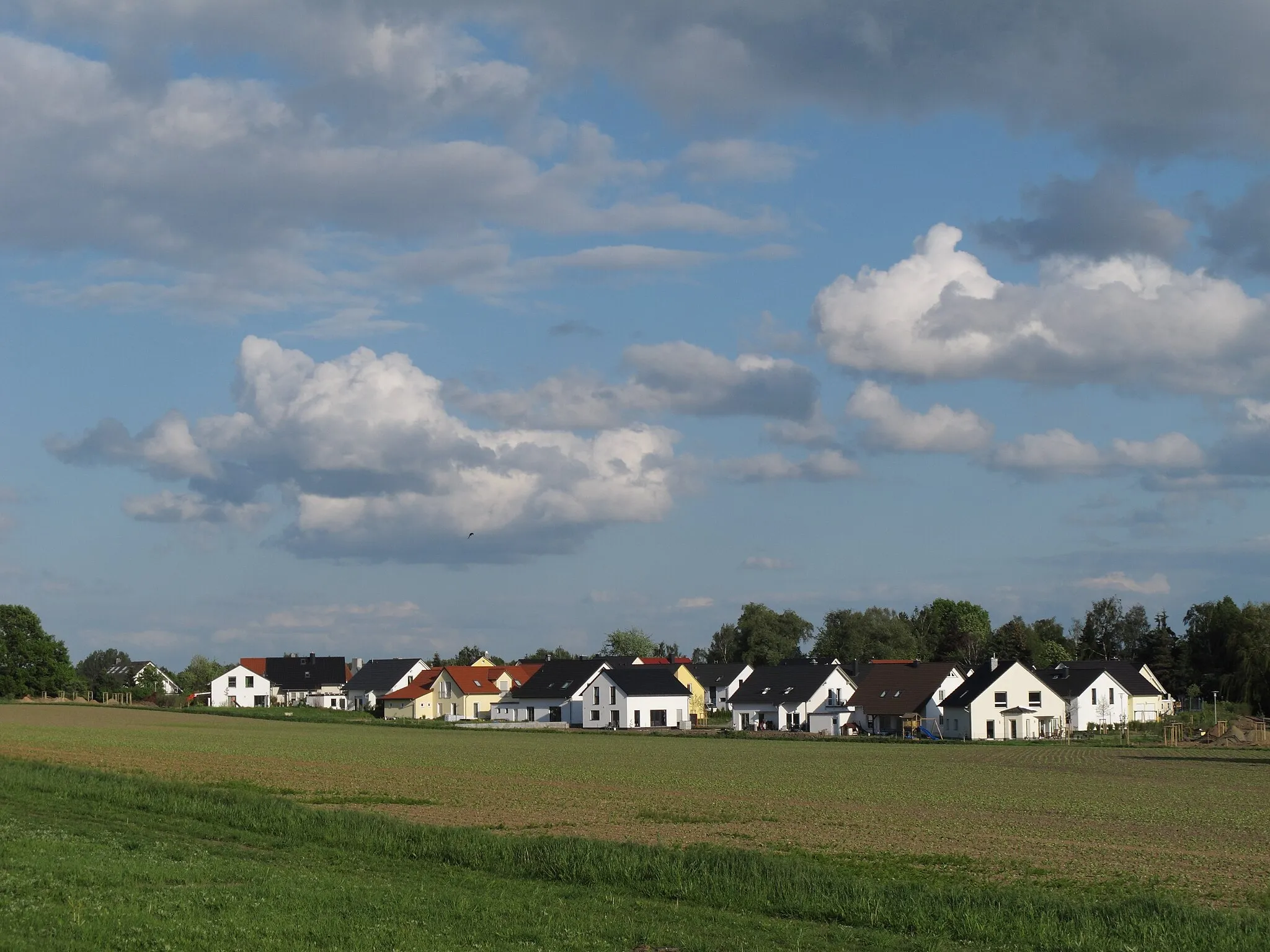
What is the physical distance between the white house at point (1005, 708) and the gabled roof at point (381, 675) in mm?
75676

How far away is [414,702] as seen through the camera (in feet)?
429

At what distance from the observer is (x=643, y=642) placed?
190 meters

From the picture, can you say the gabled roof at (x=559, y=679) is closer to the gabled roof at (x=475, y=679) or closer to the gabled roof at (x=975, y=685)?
the gabled roof at (x=475, y=679)

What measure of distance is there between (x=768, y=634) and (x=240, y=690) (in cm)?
6731

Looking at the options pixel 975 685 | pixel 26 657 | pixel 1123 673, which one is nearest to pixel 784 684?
pixel 975 685

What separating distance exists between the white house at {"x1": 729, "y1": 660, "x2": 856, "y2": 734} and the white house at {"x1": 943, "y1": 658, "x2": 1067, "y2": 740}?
12.5 meters

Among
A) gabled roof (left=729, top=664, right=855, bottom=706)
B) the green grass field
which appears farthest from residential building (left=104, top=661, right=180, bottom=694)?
the green grass field

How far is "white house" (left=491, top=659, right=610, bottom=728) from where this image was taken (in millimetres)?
113625

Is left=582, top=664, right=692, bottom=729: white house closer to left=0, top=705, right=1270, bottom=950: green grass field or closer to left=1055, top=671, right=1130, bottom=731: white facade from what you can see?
left=1055, top=671, right=1130, bottom=731: white facade

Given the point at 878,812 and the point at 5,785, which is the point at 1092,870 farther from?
the point at 5,785

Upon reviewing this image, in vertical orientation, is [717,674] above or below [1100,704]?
above

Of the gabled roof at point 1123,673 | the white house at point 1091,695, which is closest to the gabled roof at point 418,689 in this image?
the white house at point 1091,695

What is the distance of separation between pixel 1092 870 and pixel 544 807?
14.8m

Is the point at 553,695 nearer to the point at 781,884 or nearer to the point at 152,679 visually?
the point at 152,679
